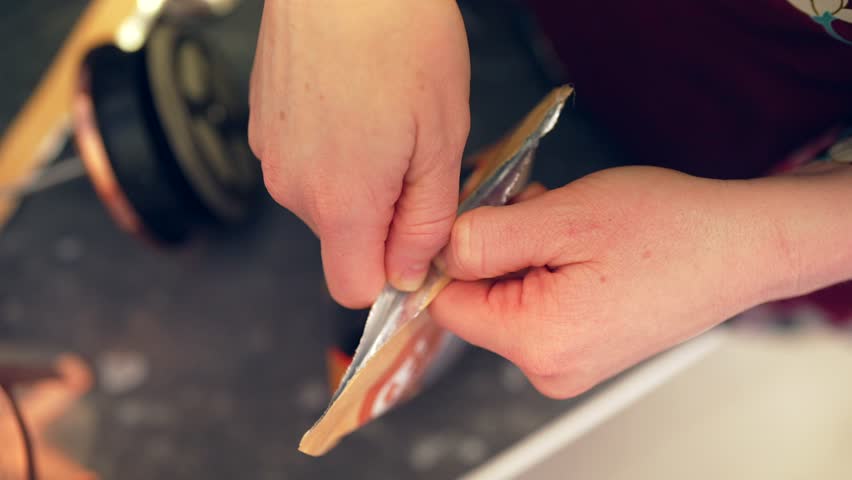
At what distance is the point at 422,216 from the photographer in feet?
1.07

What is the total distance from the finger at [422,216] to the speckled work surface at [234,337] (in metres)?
0.31

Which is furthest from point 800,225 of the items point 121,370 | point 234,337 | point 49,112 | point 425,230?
point 49,112

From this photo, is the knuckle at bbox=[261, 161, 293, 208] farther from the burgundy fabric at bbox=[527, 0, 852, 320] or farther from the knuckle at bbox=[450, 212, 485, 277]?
the burgundy fabric at bbox=[527, 0, 852, 320]

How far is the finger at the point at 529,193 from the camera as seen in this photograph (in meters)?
0.38

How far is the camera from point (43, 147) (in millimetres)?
790

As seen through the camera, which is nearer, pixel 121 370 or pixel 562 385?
pixel 562 385

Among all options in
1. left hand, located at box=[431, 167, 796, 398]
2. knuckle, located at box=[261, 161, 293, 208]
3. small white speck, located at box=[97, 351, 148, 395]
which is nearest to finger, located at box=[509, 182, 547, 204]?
left hand, located at box=[431, 167, 796, 398]

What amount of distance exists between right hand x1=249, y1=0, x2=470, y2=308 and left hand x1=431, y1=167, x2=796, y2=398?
0.15 ft

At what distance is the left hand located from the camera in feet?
1.10

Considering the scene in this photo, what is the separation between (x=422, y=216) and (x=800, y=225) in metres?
0.22

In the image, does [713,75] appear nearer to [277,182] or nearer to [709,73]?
[709,73]

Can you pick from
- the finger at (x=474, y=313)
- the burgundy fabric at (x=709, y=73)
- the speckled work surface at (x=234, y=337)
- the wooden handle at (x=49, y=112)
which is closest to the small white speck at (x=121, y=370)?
the speckled work surface at (x=234, y=337)

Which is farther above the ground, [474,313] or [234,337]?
[474,313]

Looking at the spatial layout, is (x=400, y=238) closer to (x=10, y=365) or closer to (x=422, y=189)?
(x=422, y=189)
